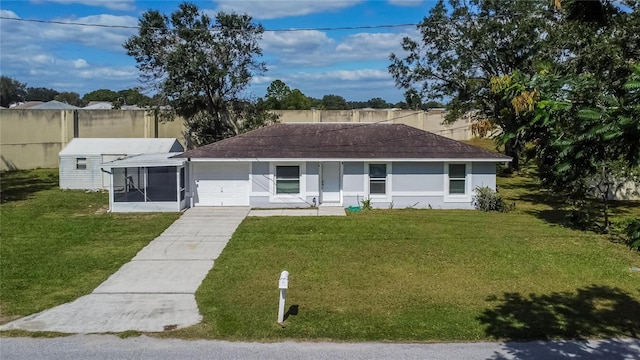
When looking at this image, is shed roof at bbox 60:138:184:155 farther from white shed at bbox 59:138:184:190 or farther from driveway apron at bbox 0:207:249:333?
driveway apron at bbox 0:207:249:333

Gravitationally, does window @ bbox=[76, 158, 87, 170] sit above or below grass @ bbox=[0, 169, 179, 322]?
above

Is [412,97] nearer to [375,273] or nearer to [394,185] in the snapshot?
[394,185]

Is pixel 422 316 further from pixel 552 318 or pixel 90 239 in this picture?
pixel 90 239

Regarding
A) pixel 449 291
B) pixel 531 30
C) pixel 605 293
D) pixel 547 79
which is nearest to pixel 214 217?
pixel 449 291

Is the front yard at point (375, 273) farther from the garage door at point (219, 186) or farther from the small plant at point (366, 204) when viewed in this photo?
the garage door at point (219, 186)

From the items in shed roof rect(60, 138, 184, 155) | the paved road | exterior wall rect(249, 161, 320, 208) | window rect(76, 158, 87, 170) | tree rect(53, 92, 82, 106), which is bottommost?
the paved road

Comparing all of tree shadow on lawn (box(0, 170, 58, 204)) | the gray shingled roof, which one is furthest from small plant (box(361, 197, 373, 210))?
tree shadow on lawn (box(0, 170, 58, 204))
